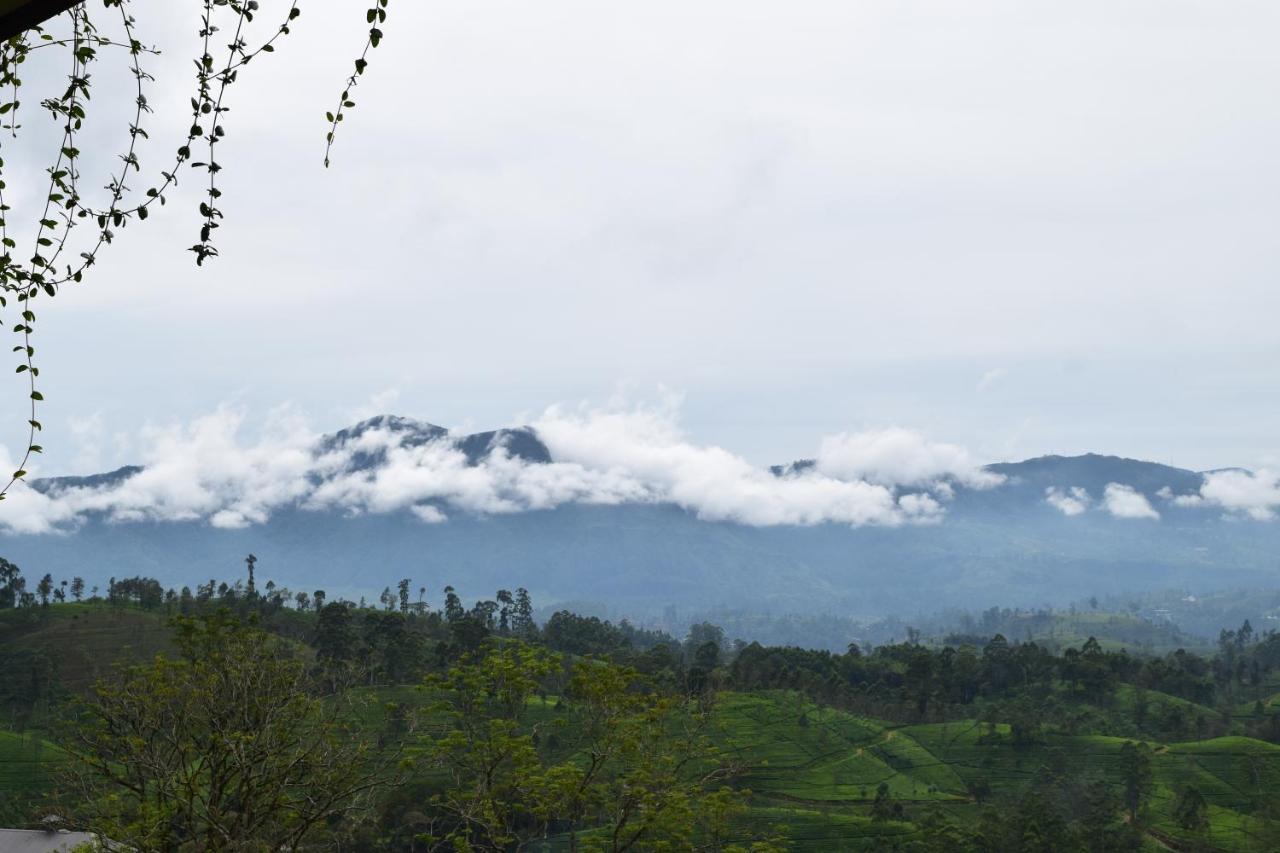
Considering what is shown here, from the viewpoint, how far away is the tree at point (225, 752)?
57.8 ft

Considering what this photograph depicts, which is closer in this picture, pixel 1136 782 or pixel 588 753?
pixel 588 753

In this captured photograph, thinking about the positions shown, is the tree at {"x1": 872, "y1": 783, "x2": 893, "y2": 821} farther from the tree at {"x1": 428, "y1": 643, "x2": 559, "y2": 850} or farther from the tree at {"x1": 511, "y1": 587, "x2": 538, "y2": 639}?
the tree at {"x1": 511, "y1": 587, "x2": 538, "y2": 639}

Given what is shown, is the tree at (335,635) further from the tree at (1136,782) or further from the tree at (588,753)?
the tree at (588,753)

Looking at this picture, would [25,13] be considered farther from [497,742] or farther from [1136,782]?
[1136,782]

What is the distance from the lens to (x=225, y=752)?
61.2ft

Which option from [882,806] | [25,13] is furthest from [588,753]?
[882,806]

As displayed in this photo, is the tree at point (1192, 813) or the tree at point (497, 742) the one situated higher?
the tree at point (497, 742)

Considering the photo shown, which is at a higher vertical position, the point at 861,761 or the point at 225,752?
the point at 225,752

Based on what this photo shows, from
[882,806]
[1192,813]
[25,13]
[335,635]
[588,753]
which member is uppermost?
[25,13]

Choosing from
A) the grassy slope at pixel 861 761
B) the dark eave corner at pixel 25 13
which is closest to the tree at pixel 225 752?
the dark eave corner at pixel 25 13

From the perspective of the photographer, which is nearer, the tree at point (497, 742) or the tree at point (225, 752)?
the tree at point (225, 752)

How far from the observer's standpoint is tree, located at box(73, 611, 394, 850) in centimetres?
1762

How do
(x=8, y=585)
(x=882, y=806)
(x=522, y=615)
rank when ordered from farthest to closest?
(x=522, y=615), (x=8, y=585), (x=882, y=806)

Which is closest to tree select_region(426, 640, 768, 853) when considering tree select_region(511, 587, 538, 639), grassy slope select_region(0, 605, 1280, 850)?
grassy slope select_region(0, 605, 1280, 850)
